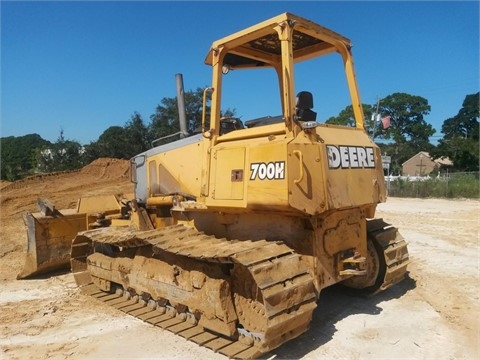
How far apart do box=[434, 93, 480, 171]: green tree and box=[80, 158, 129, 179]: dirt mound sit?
32275 millimetres

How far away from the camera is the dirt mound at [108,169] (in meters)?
15.6

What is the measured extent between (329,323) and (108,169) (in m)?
12.8

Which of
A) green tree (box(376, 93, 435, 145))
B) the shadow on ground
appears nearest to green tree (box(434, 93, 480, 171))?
green tree (box(376, 93, 435, 145))

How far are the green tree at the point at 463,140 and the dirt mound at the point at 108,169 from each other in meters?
32.3

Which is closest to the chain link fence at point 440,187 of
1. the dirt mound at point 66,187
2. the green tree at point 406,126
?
the dirt mound at point 66,187

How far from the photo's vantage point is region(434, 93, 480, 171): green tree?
1481 inches

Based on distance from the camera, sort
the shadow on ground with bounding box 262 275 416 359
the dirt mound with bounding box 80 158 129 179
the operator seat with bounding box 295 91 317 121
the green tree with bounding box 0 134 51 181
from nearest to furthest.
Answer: the shadow on ground with bounding box 262 275 416 359 < the operator seat with bounding box 295 91 317 121 < the dirt mound with bounding box 80 158 129 179 < the green tree with bounding box 0 134 51 181

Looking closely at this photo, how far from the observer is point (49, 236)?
6.71 m

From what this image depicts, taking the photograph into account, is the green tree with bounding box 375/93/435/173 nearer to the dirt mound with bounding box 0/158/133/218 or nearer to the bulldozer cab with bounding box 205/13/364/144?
the dirt mound with bounding box 0/158/133/218

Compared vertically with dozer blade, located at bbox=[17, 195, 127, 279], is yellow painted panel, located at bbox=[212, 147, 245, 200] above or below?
above

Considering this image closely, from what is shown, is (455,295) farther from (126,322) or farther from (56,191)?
(56,191)

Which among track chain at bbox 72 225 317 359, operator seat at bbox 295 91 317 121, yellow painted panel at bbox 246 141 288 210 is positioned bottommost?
track chain at bbox 72 225 317 359

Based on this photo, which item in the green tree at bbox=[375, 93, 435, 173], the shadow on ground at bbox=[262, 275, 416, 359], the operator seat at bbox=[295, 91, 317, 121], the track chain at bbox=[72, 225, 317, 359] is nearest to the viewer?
the track chain at bbox=[72, 225, 317, 359]

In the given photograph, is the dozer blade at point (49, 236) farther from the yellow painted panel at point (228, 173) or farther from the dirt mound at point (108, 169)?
the dirt mound at point (108, 169)
